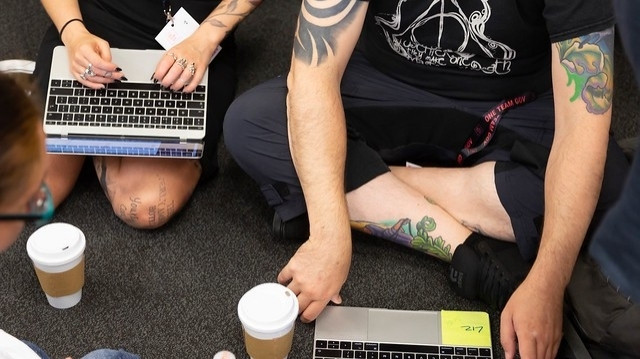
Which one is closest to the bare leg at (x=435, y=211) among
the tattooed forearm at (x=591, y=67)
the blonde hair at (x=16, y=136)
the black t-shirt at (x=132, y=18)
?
the tattooed forearm at (x=591, y=67)

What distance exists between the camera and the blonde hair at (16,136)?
0.84m

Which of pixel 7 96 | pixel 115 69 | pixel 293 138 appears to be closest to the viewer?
pixel 7 96

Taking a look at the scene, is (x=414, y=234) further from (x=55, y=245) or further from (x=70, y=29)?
(x=70, y=29)

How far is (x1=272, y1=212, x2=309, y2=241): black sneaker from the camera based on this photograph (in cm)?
174

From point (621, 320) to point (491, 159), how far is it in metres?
0.43

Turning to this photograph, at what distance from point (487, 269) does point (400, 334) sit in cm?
21

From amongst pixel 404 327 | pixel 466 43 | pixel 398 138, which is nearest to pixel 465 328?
pixel 404 327

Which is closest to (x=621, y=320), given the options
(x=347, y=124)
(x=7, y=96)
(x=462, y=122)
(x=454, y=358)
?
(x=454, y=358)

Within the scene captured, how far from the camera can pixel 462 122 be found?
5.76 ft

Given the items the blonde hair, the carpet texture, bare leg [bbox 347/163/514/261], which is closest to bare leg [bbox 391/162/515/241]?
bare leg [bbox 347/163/514/261]

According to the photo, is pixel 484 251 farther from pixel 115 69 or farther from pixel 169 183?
pixel 115 69

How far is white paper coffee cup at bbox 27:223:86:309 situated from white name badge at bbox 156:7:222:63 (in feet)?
1.80

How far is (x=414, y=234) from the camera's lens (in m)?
1.72

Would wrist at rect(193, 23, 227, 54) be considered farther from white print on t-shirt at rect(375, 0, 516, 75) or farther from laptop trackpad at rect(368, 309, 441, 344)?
laptop trackpad at rect(368, 309, 441, 344)
